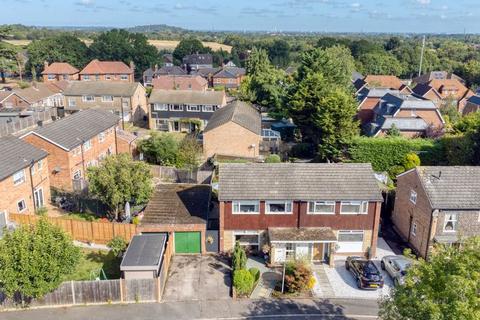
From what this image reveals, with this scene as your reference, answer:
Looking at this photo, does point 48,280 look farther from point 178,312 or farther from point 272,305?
point 272,305

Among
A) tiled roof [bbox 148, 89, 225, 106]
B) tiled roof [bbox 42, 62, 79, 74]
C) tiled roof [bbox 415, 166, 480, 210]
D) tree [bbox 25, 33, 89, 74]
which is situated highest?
tree [bbox 25, 33, 89, 74]

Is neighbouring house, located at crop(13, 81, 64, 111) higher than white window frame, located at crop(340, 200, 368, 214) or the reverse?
higher

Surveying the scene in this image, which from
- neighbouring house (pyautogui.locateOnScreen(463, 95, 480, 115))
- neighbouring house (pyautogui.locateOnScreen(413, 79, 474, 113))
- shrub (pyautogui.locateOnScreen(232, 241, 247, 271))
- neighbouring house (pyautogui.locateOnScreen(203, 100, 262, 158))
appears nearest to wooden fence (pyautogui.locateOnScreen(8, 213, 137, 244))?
shrub (pyautogui.locateOnScreen(232, 241, 247, 271))

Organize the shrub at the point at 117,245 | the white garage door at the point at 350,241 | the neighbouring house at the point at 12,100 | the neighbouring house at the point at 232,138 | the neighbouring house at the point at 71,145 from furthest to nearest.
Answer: the neighbouring house at the point at 12,100 → the neighbouring house at the point at 232,138 → the neighbouring house at the point at 71,145 → the white garage door at the point at 350,241 → the shrub at the point at 117,245

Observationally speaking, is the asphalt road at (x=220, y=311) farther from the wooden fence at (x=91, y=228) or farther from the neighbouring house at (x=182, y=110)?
the neighbouring house at (x=182, y=110)

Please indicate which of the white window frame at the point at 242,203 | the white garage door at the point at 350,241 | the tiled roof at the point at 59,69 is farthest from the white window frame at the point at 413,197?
the tiled roof at the point at 59,69

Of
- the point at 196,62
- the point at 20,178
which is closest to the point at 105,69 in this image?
the point at 196,62

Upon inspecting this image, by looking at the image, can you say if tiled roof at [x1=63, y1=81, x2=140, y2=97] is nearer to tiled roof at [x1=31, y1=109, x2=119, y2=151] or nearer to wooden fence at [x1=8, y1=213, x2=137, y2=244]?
tiled roof at [x1=31, y1=109, x2=119, y2=151]
